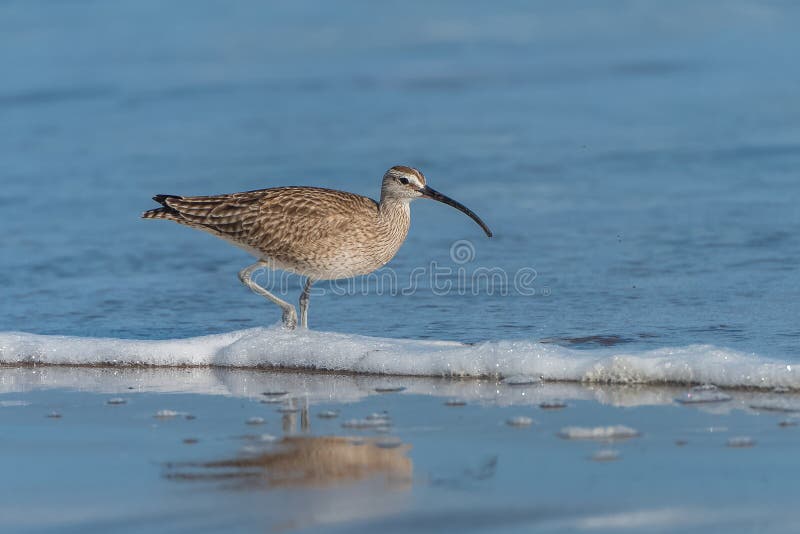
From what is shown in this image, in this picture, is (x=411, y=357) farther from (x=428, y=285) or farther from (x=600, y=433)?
(x=428, y=285)

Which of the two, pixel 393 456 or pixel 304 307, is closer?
pixel 393 456

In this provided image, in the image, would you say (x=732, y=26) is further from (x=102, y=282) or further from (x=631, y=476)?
(x=631, y=476)

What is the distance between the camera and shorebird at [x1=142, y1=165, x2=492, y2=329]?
33.6 ft

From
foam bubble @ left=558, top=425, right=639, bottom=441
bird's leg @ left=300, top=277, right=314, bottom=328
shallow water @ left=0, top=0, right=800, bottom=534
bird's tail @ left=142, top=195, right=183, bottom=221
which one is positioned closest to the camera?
shallow water @ left=0, top=0, right=800, bottom=534

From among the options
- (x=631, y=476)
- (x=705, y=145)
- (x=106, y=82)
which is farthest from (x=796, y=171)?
(x=106, y=82)

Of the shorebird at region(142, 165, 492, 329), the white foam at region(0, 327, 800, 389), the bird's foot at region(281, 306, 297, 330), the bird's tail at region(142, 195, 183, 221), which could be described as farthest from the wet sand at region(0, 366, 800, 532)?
the bird's tail at region(142, 195, 183, 221)

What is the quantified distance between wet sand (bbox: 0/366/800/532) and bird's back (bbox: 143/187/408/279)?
2164 mm

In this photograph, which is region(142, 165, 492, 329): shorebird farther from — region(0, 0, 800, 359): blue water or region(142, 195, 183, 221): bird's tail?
region(0, 0, 800, 359): blue water

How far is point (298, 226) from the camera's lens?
1022 centimetres

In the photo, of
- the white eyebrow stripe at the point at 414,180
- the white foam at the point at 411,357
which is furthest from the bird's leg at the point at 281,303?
the white eyebrow stripe at the point at 414,180

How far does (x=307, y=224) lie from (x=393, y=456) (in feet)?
13.6

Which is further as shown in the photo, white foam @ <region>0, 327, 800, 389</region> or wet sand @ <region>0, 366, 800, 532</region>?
white foam @ <region>0, 327, 800, 389</region>

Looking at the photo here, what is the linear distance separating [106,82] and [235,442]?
60.5 ft

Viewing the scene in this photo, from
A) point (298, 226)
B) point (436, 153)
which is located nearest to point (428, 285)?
point (298, 226)
